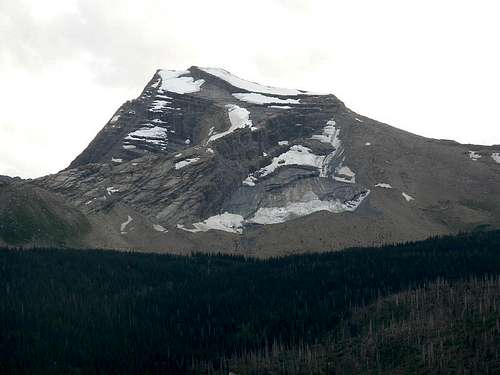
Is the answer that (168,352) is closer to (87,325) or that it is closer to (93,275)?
(87,325)

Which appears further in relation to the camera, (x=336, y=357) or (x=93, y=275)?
(x=93, y=275)

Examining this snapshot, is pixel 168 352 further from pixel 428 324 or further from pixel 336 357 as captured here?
pixel 428 324

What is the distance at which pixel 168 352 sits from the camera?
5600 inches

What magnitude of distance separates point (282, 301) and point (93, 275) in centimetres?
4940

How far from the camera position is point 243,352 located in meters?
147

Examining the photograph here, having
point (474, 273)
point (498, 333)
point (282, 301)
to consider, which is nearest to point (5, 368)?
point (282, 301)

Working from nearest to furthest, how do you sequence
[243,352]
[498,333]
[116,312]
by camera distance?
1. [498,333]
2. [243,352]
3. [116,312]

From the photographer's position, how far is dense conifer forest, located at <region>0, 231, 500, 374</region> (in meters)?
129

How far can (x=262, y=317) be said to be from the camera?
160m

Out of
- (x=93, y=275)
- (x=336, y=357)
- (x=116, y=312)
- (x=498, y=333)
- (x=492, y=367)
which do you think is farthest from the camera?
Result: (x=93, y=275)

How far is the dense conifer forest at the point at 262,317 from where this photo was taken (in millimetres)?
129125

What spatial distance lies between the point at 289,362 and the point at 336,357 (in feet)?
25.2

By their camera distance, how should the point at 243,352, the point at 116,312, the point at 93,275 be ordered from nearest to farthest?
the point at 243,352 → the point at 116,312 → the point at 93,275

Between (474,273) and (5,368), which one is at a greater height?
(474,273)
